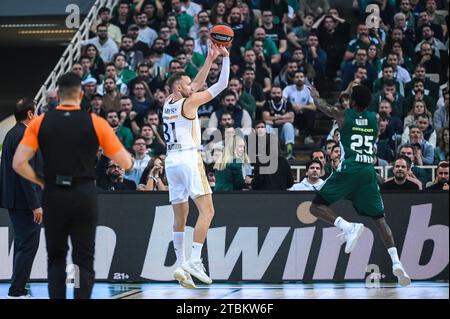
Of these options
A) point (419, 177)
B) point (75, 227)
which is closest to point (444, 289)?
point (419, 177)

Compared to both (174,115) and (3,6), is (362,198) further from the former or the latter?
(3,6)

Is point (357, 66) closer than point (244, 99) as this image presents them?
No

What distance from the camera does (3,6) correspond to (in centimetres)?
2417

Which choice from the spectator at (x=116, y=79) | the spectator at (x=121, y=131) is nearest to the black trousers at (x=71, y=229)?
the spectator at (x=121, y=131)

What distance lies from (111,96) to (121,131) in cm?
135

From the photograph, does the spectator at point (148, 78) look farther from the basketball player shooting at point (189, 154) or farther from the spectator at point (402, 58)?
the basketball player shooting at point (189, 154)

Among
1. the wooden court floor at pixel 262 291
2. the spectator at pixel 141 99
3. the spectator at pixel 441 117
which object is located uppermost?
the spectator at pixel 141 99

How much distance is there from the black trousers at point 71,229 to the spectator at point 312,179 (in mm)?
5596

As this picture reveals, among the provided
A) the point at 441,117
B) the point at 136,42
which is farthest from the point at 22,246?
the point at 136,42

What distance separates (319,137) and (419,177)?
3575 millimetres

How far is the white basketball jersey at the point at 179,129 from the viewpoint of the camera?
1290 cm

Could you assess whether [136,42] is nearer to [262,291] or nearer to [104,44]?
[104,44]

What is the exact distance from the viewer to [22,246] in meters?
12.5

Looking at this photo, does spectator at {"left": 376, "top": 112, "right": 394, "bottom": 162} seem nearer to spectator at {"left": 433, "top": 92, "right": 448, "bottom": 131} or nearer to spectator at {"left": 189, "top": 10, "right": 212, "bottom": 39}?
spectator at {"left": 433, "top": 92, "right": 448, "bottom": 131}
